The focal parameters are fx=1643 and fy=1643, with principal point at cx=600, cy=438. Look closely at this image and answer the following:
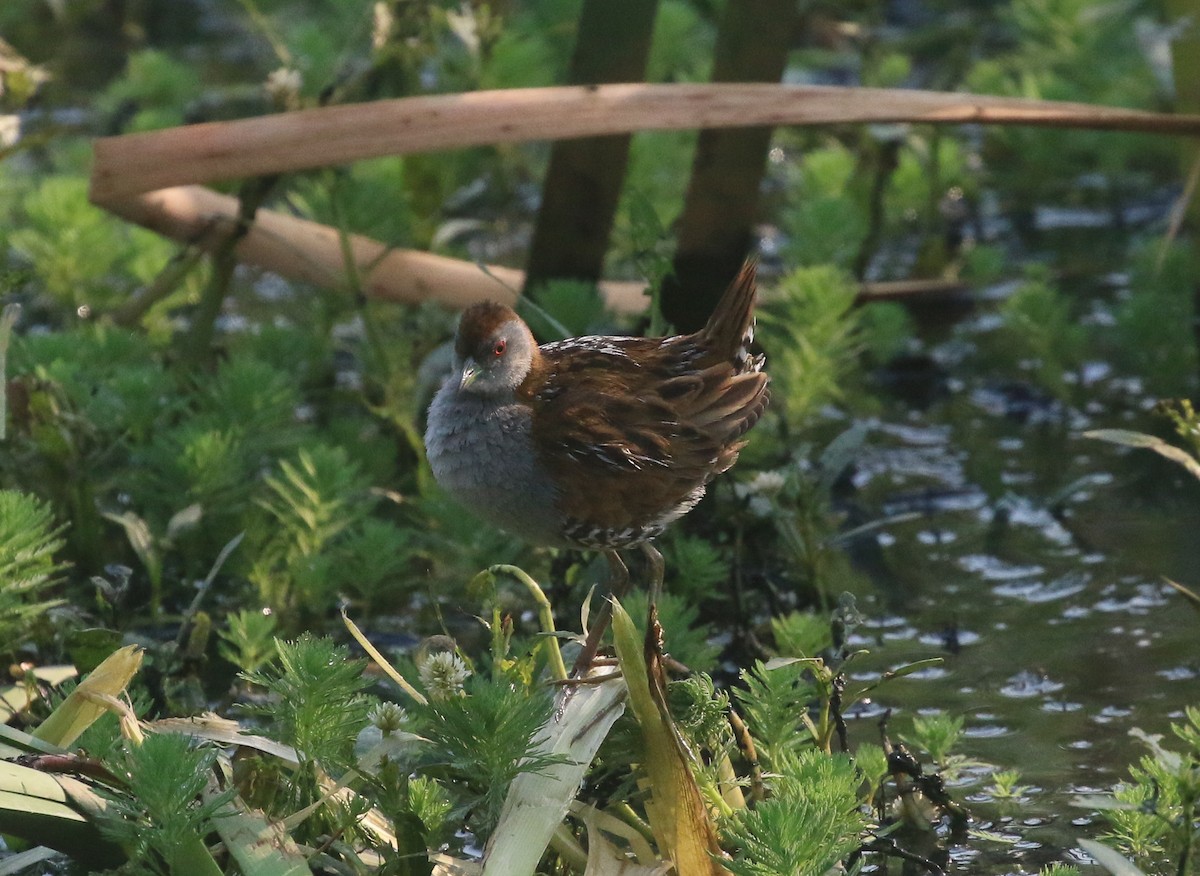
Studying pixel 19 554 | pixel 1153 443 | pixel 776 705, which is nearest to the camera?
pixel 776 705

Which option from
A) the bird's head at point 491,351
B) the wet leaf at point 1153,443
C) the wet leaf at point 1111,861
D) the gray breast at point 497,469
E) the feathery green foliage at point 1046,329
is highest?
the wet leaf at point 1153,443

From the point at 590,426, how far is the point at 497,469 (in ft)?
0.63

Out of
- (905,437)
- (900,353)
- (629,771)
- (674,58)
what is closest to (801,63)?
(674,58)

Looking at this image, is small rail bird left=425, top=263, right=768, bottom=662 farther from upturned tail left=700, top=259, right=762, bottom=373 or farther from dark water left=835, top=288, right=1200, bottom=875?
dark water left=835, top=288, right=1200, bottom=875

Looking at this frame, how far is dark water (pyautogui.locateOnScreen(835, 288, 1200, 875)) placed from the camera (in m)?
3.08

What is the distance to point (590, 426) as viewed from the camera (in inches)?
115

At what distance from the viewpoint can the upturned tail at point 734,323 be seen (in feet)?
10.5

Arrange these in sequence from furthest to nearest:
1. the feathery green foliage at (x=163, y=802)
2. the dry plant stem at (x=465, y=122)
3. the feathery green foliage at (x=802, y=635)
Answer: the dry plant stem at (x=465, y=122)
the feathery green foliage at (x=802, y=635)
the feathery green foliage at (x=163, y=802)

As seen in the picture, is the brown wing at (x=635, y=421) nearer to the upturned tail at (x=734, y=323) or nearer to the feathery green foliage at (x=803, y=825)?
the upturned tail at (x=734, y=323)

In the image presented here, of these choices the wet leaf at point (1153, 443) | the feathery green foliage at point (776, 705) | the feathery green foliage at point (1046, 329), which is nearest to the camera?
the feathery green foliage at point (776, 705)

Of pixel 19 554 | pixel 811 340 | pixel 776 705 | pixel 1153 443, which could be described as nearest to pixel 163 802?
pixel 19 554

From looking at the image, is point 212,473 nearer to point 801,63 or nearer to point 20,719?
point 20,719

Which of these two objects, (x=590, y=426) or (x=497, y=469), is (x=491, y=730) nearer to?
(x=497, y=469)

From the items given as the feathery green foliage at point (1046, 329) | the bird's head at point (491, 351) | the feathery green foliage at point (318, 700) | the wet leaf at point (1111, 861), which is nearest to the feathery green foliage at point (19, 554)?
the feathery green foliage at point (318, 700)
